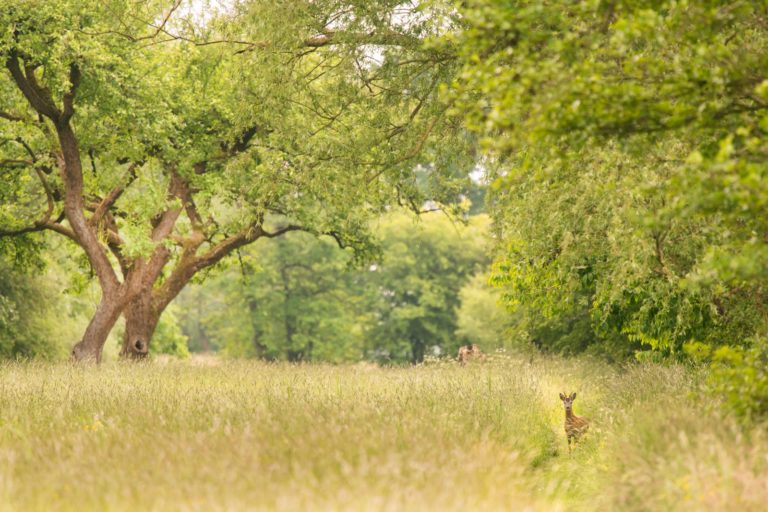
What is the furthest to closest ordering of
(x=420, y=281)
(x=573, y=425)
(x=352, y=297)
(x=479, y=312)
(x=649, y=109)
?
1. (x=352, y=297)
2. (x=420, y=281)
3. (x=479, y=312)
4. (x=573, y=425)
5. (x=649, y=109)

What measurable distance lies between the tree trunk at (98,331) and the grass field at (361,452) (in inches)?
332

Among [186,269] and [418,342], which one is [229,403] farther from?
[418,342]

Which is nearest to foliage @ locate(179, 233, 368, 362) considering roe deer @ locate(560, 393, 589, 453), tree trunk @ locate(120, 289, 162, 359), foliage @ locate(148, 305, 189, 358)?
foliage @ locate(148, 305, 189, 358)

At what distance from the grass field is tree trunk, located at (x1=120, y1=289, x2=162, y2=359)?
9.82 m

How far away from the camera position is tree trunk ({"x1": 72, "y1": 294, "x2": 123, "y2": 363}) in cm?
1942

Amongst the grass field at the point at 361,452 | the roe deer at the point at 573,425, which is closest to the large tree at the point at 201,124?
the grass field at the point at 361,452

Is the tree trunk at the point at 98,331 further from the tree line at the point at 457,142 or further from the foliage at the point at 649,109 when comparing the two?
the foliage at the point at 649,109

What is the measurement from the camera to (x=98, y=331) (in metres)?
19.7

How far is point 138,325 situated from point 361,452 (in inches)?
627

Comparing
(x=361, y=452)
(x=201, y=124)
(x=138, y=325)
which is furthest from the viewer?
(x=138, y=325)

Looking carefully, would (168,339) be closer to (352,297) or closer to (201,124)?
(352,297)

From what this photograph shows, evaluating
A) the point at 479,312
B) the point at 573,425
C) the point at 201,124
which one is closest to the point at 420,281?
the point at 479,312

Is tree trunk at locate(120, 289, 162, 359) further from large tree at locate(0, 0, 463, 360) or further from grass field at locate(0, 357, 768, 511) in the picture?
grass field at locate(0, 357, 768, 511)

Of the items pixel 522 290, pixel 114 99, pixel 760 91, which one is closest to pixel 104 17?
pixel 114 99
